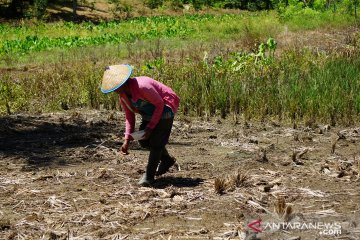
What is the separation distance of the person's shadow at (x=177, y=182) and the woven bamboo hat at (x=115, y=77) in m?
0.96

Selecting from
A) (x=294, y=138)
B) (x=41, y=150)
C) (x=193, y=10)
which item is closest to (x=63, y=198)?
(x=41, y=150)

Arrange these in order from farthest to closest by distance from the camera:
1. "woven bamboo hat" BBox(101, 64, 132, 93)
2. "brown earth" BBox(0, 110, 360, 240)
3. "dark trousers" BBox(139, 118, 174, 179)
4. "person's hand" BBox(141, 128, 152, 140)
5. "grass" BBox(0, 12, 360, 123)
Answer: "grass" BBox(0, 12, 360, 123) < "dark trousers" BBox(139, 118, 174, 179) < "person's hand" BBox(141, 128, 152, 140) < "woven bamboo hat" BBox(101, 64, 132, 93) < "brown earth" BBox(0, 110, 360, 240)

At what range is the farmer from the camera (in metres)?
4.37

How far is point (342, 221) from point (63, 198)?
218 cm

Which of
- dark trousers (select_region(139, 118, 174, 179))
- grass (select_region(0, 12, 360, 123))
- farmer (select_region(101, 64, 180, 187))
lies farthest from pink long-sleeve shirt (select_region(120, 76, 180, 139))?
grass (select_region(0, 12, 360, 123))

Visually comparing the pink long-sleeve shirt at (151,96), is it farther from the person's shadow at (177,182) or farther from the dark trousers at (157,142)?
the person's shadow at (177,182)

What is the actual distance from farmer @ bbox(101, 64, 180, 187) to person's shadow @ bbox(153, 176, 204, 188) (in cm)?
13

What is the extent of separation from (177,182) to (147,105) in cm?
76

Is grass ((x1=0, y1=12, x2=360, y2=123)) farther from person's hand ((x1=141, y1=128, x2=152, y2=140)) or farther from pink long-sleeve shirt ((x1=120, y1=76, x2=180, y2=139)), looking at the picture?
person's hand ((x1=141, y1=128, x2=152, y2=140))

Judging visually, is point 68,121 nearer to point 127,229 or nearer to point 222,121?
point 222,121

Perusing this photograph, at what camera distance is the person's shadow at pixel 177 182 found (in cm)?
468

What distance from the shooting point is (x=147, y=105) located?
458cm

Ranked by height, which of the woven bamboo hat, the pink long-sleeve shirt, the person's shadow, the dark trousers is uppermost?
the woven bamboo hat

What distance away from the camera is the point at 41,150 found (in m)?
5.92
